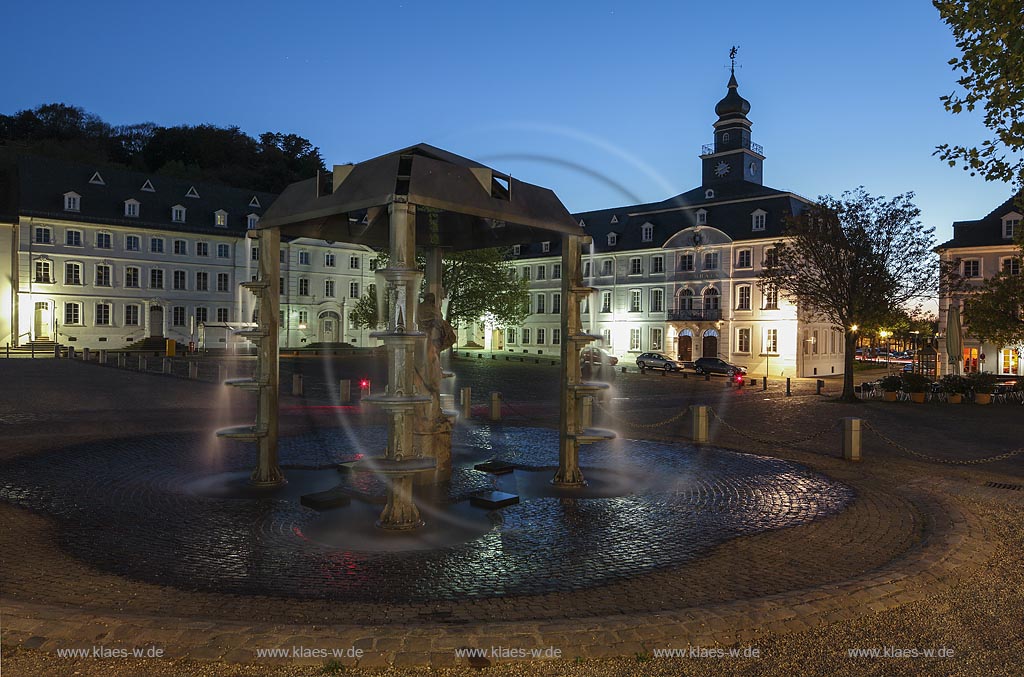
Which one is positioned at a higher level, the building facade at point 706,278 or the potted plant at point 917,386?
the building facade at point 706,278

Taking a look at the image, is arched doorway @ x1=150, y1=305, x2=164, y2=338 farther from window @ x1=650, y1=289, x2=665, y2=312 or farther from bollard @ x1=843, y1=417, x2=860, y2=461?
bollard @ x1=843, y1=417, x2=860, y2=461

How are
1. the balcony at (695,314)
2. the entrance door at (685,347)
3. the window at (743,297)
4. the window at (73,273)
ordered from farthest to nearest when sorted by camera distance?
the entrance door at (685,347), the window at (73,273), the balcony at (695,314), the window at (743,297)

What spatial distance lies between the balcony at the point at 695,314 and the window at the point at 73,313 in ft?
154

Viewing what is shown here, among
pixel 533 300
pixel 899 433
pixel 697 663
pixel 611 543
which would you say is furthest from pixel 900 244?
pixel 533 300

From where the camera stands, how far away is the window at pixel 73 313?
2202 inches

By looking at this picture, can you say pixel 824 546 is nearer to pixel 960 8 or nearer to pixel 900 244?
pixel 960 8

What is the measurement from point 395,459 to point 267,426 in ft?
11.1

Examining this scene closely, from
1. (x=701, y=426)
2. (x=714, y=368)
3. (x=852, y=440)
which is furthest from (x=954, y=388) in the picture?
(x=852, y=440)

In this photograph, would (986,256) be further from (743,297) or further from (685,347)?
(685,347)

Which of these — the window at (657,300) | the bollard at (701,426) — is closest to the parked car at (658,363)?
the window at (657,300)

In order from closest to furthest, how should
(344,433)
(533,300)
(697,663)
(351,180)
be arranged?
(697,663) → (351,180) → (344,433) → (533,300)

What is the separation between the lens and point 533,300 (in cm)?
6831

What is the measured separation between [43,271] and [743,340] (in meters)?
53.7

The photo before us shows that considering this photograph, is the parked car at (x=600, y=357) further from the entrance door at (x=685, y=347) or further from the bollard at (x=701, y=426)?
the bollard at (x=701, y=426)
